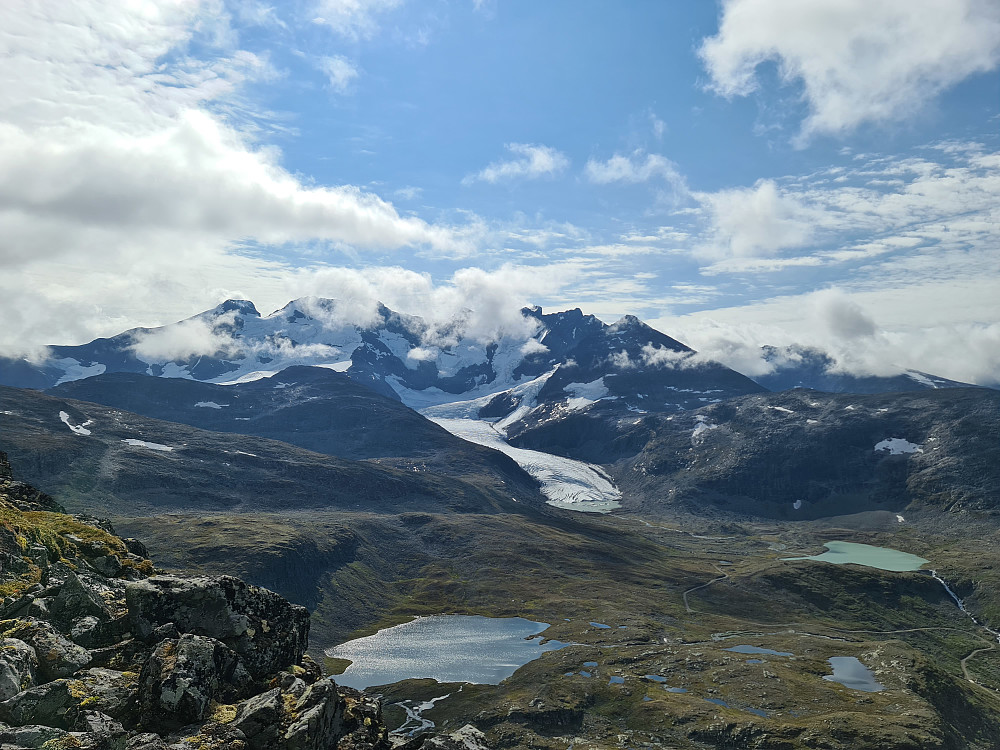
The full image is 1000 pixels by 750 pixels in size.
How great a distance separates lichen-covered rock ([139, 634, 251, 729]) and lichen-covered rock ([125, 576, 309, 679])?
268 centimetres

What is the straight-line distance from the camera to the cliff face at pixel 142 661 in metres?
23.0

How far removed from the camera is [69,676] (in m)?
24.9

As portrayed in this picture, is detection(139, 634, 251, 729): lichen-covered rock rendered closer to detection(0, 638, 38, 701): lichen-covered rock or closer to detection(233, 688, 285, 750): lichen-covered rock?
detection(233, 688, 285, 750): lichen-covered rock

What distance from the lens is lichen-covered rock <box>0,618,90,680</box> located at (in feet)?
81.1

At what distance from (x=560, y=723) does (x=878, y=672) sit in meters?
86.9

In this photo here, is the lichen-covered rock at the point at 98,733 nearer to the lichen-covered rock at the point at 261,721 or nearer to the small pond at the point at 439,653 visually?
the lichen-covered rock at the point at 261,721

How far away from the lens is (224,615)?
32.1 metres

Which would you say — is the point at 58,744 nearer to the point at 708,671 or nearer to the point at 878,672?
the point at 708,671

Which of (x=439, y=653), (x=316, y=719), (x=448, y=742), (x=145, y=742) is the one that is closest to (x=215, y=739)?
(x=145, y=742)

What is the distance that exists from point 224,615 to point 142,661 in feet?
15.8

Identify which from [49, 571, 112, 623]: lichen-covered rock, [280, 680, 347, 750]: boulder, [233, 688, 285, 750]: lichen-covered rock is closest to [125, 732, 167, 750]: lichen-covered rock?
[233, 688, 285, 750]: lichen-covered rock

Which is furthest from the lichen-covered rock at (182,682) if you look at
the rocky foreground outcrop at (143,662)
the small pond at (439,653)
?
the small pond at (439,653)

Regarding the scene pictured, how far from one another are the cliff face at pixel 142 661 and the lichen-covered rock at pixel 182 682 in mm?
44

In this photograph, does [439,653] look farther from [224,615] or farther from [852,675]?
[224,615]
